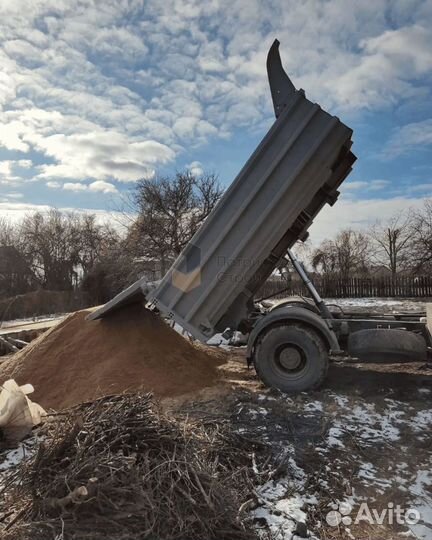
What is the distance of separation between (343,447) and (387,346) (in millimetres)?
2305

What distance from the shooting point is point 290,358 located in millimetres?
5922

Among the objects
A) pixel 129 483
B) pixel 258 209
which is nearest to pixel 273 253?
pixel 258 209

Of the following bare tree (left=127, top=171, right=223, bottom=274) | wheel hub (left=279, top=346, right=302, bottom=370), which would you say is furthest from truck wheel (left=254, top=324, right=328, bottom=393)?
bare tree (left=127, top=171, right=223, bottom=274)

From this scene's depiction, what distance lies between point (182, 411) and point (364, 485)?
2394mm

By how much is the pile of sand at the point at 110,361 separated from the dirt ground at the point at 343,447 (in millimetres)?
679

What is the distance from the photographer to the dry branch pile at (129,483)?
2.76 meters

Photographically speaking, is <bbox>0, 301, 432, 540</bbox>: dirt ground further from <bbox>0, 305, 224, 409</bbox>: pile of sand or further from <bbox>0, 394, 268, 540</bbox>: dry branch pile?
<bbox>0, 305, 224, 409</bbox>: pile of sand

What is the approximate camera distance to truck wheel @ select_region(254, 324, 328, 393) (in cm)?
581

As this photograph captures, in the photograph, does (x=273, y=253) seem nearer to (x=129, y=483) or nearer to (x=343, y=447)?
(x=343, y=447)

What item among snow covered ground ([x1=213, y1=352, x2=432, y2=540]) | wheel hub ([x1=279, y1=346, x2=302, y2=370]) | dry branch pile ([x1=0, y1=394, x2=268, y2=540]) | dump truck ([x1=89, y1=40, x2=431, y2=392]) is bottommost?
snow covered ground ([x1=213, y1=352, x2=432, y2=540])

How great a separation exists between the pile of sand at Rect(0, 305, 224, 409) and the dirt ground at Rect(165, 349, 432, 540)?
68 cm

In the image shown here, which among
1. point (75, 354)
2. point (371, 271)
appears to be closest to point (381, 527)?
point (75, 354)

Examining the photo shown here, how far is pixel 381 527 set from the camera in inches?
119

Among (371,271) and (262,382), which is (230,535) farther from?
(371,271)
